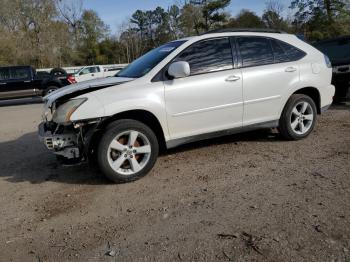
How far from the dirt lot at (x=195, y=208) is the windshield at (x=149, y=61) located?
51.5 inches

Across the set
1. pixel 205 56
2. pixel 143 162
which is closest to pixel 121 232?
pixel 143 162

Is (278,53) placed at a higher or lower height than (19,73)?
lower

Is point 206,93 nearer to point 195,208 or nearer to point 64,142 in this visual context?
point 195,208

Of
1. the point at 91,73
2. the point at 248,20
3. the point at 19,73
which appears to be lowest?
the point at 91,73

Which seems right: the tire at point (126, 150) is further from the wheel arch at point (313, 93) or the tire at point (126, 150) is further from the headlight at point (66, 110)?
the wheel arch at point (313, 93)

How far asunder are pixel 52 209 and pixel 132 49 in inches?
2389

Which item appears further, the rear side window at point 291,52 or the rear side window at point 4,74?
the rear side window at point 4,74

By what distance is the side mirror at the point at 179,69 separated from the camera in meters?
4.80

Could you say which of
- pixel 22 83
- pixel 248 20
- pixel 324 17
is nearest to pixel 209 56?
pixel 22 83

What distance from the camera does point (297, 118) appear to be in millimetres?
6000

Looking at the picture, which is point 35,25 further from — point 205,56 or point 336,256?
point 336,256

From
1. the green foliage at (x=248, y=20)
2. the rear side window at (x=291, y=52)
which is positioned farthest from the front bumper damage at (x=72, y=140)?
the green foliage at (x=248, y=20)

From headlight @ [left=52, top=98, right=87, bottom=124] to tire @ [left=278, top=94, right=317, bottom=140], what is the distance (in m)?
3.05

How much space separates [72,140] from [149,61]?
1.59 m
